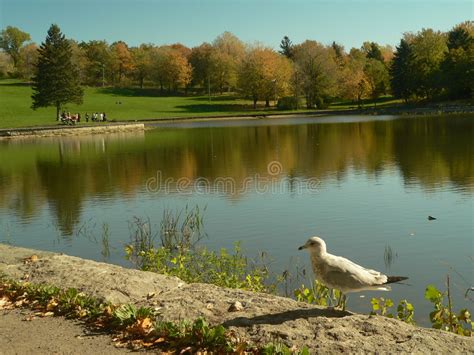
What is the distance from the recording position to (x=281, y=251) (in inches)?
490

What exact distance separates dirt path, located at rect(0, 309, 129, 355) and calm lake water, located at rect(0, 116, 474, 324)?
4.66m

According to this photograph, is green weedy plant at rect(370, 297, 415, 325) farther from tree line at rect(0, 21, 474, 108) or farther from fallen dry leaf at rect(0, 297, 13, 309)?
tree line at rect(0, 21, 474, 108)

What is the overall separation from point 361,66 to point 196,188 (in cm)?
9062

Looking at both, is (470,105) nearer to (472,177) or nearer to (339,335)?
(472,177)

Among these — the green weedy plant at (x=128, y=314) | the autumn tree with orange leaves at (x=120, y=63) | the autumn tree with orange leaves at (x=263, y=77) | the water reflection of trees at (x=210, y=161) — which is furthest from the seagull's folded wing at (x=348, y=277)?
the autumn tree with orange leaves at (x=120, y=63)

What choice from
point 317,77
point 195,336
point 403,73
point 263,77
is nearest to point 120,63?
point 263,77

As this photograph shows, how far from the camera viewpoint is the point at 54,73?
2613 inches

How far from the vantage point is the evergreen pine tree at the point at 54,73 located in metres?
66.4

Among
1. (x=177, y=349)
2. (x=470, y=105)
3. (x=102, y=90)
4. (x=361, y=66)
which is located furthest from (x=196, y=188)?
(x=102, y=90)

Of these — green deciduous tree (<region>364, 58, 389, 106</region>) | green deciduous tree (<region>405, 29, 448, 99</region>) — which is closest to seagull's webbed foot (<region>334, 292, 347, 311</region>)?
green deciduous tree (<region>405, 29, 448, 99</region>)

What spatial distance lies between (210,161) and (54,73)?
42574 mm

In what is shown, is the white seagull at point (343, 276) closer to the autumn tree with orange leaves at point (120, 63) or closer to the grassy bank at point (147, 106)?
the grassy bank at point (147, 106)

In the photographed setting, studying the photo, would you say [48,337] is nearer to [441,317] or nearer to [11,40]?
[441,317]

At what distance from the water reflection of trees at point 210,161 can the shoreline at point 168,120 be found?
7622 mm
